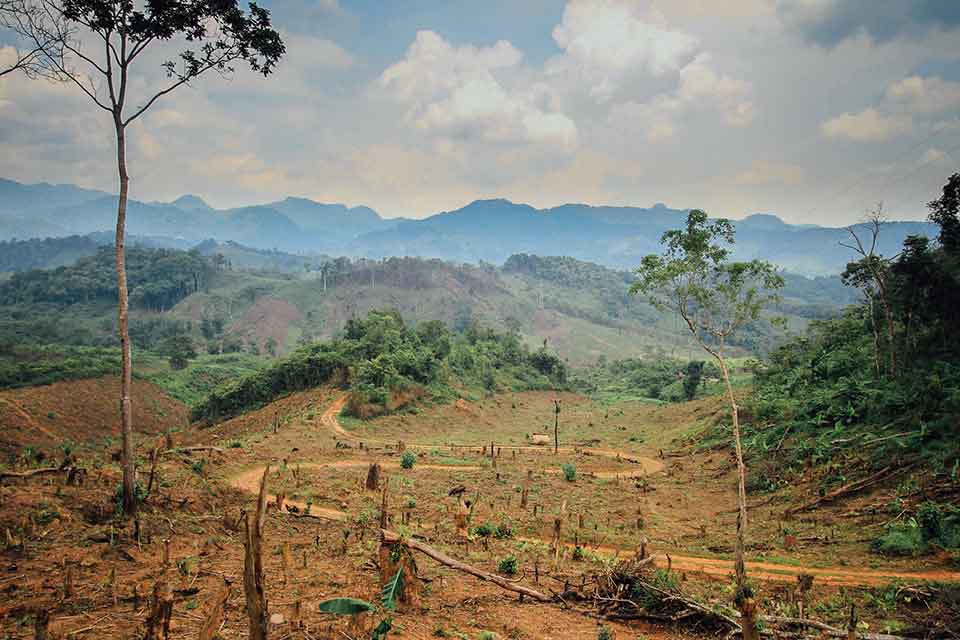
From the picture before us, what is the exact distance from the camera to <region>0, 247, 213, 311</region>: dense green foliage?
4082 inches

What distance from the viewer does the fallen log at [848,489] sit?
1683cm

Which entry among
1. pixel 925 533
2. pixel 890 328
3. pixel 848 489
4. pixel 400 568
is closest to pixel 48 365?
pixel 400 568

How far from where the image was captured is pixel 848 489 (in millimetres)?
17109

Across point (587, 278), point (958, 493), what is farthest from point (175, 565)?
point (587, 278)

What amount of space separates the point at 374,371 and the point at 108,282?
316ft

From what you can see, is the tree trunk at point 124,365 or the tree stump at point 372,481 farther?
the tree stump at point 372,481

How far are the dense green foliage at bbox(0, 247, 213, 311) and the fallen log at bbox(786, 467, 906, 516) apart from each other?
120 metres

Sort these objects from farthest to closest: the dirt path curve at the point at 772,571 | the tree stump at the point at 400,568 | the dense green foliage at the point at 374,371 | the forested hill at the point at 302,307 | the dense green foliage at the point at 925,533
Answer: the forested hill at the point at 302,307, the dense green foliage at the point at 374,371, the dense green foliage at the point at 925,533, the dirt path curve at the point at 772,571, the tree stump at the point at 400,568

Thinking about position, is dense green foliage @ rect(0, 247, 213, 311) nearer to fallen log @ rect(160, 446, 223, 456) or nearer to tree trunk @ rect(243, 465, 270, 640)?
fallen log @ rect(160, 446, 223, 456)

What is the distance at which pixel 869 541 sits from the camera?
14039 mm

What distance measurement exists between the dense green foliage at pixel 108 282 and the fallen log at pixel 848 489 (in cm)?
12023

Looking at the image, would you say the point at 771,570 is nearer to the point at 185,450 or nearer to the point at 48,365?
the point at 185,450

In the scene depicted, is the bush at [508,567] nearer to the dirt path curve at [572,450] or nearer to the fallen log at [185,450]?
the fallen log at [185,450]

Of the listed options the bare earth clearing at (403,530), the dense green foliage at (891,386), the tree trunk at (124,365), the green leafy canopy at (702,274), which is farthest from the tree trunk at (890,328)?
the tree trunk at (124,365)
